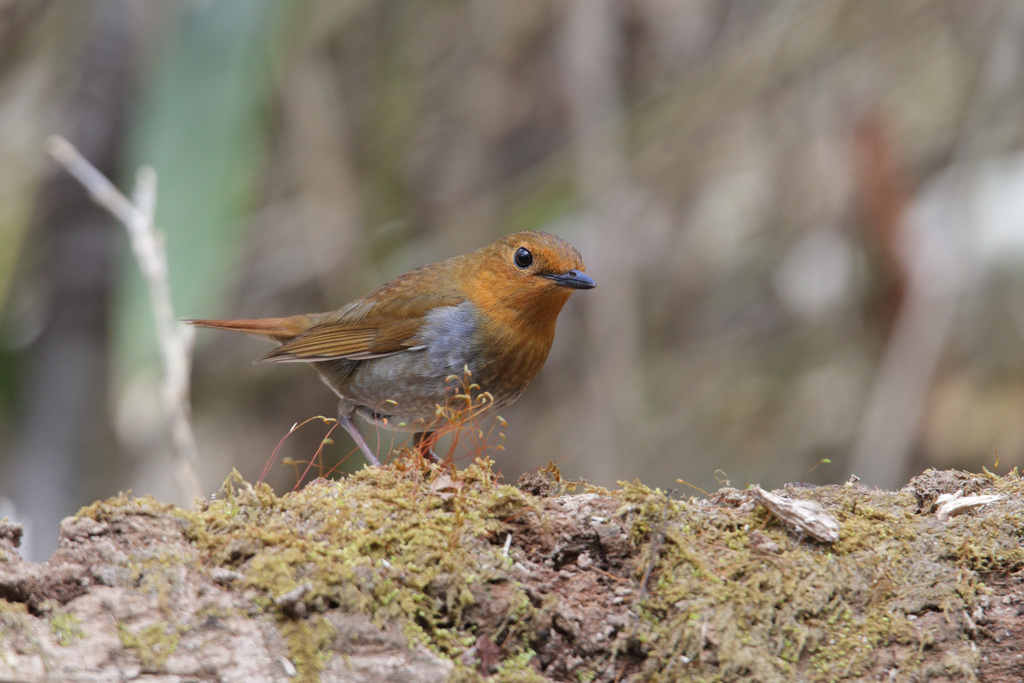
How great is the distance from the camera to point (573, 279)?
3.79m

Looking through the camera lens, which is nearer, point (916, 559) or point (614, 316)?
point (916, 559)

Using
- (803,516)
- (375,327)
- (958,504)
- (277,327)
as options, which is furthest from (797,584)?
(277,327)

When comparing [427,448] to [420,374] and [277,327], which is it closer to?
[420,374]

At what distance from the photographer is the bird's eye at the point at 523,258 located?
154 inches

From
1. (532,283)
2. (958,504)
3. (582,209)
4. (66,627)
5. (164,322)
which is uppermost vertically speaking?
(582,209)

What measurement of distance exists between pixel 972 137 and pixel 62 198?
5289 mm

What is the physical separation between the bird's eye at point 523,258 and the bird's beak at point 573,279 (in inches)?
3.8

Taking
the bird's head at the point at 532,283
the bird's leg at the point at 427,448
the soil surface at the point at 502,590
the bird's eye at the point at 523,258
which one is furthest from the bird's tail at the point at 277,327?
the soil surface at the point at 502,590

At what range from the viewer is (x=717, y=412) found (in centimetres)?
689

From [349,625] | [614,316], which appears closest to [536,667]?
[349,625]

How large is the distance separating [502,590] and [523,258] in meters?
2.21

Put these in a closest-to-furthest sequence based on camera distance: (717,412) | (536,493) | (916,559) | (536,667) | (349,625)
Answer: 1. (349,625)
2. (536,667)
3. (916,559)
4. (536,493)
5. (717,412)

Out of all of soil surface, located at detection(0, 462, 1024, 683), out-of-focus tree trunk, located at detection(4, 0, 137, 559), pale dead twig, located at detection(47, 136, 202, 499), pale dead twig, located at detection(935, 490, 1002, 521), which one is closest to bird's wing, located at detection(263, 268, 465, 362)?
pale dead twig, located at detection(47, 136, 202, 499)

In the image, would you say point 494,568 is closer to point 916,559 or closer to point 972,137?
point 916,559
